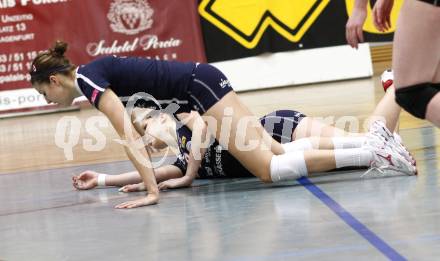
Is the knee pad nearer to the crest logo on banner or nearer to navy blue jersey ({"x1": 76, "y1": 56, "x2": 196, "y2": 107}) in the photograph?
navy blue jersey ({"x1": 76, "y1": 56, "x2": 196, "y2": 107})

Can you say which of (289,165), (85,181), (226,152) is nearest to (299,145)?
(289,165)

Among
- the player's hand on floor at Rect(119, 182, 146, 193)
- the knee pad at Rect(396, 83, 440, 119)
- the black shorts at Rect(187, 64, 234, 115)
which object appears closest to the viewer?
the knee pad at Rect(396, 83, 440, 119)

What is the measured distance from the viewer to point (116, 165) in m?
5.20

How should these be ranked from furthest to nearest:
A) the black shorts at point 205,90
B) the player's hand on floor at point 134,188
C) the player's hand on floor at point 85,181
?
the player's hand on floor at point 85,181 → the player's hand on floor at point 134,188 → the black shorts at point 205,90

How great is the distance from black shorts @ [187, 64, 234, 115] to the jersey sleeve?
0.45 m

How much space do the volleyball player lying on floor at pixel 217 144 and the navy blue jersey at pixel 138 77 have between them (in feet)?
0.87

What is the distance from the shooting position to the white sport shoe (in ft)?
12.7

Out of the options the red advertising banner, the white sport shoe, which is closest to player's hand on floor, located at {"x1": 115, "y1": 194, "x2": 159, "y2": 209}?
the white sport shoe

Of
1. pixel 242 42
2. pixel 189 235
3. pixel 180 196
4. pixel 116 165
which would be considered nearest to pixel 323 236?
pixel 189 235

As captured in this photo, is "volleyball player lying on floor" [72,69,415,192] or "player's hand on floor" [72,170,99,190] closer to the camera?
"volleyball player lying on floor" [72,69,415,192]

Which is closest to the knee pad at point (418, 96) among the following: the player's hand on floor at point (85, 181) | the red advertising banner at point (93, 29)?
the player's hand on floor at point (85, 181)

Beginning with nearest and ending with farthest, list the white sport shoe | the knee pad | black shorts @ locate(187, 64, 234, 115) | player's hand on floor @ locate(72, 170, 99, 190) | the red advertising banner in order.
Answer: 1. the knee pad
2. the white sport shoe
3. black shorts @ locate(187, 64, 234, 115)
4. player's hand on floor @ locate(72, 170, 99, 190)
5. the red advertising banner

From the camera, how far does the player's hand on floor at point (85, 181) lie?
4520 mm

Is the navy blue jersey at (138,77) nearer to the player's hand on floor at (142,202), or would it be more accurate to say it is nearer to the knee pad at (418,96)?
the player's hand on floor at (142,202)
